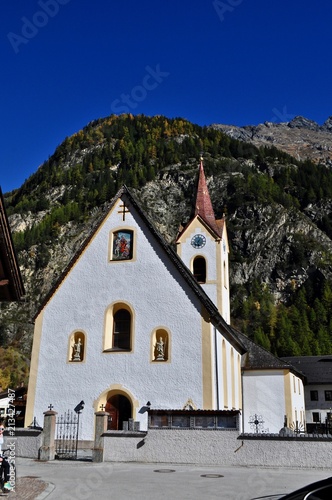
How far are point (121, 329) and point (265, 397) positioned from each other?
13.6 m

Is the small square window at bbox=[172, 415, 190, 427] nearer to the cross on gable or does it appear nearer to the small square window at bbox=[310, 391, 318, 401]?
the cross on gable

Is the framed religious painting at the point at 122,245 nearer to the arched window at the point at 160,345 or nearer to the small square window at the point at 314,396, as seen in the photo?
the arched window at the point at 160,345

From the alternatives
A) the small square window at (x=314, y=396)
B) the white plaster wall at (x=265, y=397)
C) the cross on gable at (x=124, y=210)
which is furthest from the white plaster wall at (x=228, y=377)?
the small square window at (x=314, y=396)

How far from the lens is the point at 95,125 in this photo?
18900 cm

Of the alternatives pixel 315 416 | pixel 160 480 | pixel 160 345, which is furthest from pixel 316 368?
pixel 160 480

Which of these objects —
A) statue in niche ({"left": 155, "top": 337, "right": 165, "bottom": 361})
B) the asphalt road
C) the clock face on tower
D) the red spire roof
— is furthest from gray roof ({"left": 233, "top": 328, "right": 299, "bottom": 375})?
the asphalt road

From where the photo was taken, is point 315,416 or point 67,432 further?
point 315,416

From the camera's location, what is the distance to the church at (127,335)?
2291 centimetres

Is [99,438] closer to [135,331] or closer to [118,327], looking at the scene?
[135,331]

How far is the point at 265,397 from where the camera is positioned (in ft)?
110

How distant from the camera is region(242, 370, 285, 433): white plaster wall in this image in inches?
1292

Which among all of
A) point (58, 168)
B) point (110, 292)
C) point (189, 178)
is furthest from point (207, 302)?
point (58, 168)

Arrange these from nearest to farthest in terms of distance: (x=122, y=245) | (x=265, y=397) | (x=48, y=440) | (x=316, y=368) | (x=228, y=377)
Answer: (x=48, y=440)
(x=122, y=245)
(x=228, y=377)
(x=265, y=397)
(x=316, y=368)

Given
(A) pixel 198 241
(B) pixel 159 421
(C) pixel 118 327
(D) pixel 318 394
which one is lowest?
(B) pixel 159 421
